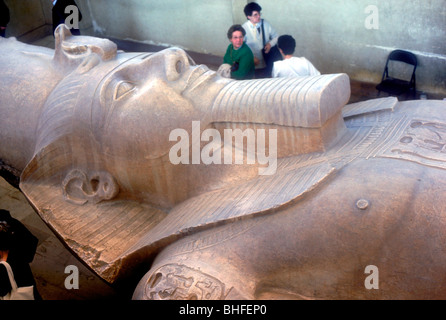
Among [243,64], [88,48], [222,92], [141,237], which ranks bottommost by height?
[141,237]

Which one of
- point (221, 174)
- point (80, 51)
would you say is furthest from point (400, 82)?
point (80, 51)

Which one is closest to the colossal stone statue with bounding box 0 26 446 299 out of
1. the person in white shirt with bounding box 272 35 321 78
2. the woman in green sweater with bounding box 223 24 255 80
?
the person in white shirt with bounding box 272 35 321 78

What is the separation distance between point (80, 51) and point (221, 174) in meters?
1.27

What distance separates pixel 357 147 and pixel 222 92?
83 cm

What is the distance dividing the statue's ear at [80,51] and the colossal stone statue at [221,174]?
11 millimetres

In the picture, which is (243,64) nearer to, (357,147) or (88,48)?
(88,48)

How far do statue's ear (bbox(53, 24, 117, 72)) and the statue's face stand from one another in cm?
24

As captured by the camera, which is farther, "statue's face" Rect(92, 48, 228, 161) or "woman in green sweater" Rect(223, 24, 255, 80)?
"woman in green sweater" Rect(223, 24, 255, 80)

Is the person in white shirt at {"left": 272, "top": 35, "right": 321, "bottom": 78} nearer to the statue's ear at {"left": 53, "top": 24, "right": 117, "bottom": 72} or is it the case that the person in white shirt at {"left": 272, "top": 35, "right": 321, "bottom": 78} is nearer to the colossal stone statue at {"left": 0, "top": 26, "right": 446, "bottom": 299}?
the colossal stone statue at {"left": 0, "top": 26, "right": 446, "bottom": 299}

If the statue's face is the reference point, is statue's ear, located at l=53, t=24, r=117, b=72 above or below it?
above

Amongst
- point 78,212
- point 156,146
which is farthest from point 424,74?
point 78,212

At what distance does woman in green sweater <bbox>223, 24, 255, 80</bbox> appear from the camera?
15.8 ft

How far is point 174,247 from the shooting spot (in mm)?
2678

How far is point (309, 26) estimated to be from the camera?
5777 mm
